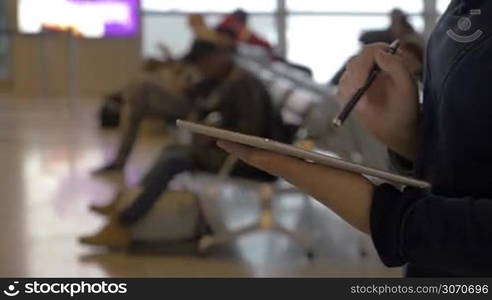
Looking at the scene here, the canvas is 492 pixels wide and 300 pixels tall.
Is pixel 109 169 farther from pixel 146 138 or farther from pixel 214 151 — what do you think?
pixel 214 151

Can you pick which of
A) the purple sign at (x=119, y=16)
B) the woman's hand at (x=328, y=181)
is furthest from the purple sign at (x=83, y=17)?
the woman's hand at (x=328, y=181)

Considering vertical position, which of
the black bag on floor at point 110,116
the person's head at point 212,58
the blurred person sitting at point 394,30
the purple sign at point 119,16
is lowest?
the black bag on floor at point 110,116

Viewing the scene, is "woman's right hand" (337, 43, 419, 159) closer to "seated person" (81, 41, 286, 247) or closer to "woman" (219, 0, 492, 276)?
"woman" (219, 0, 492, 276)

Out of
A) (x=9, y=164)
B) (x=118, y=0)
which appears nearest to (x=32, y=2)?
(x=118, y=0)

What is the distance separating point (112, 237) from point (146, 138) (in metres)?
5.33

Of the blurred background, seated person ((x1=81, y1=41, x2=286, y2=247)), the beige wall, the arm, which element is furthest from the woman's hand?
the beige wall

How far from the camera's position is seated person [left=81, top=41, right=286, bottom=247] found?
4680 mm

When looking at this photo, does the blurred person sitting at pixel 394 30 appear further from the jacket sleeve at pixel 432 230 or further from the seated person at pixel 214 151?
the jacket sleeve at pixel 432 230

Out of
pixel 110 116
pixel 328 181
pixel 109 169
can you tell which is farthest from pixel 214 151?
pixel 110 116

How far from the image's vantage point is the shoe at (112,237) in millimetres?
4652

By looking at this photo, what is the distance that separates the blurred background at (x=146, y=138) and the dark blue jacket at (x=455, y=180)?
62 cm

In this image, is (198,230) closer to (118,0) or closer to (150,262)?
(150,262)

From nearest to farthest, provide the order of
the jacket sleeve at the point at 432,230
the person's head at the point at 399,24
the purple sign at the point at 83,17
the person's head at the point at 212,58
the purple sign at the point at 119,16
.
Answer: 1. the jacket sleeve at the point at 432,230
2. the person's head at the point at 399,24
3. the person's head at the point at 212,58
4. the purple sign at the point at 83,17
5. the purple sign at the point at 119,16

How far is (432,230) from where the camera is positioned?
2.64 feet
